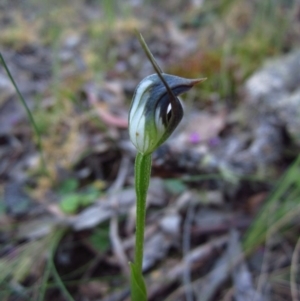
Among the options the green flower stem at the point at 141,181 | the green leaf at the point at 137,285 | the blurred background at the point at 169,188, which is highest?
the green flower stem at the point at 141,181

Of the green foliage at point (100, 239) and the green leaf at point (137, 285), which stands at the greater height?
the green leaf at point (137, 285)

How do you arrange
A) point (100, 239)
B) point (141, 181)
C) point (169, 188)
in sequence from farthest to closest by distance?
point (169, 188)
point (100, 239)
point (141, 181)

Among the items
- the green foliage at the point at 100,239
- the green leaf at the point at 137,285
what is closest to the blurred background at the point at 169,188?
the green foliage at the point at 100,239

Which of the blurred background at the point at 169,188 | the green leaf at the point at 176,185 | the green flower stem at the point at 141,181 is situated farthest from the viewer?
the green leaf at the point at 176,185

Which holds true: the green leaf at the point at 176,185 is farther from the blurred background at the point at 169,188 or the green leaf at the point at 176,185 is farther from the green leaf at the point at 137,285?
the green leaf at the point at 137,285

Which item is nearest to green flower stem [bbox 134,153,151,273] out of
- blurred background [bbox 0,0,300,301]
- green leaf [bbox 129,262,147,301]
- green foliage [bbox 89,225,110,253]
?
green leaf [bbox 129,262,147,301]

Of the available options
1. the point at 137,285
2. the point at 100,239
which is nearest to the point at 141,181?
the point at 137,285

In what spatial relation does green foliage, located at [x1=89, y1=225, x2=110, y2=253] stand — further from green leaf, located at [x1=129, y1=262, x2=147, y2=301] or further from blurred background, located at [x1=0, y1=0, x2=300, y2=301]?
green leaf, located at [x1=129, y1=262, x2=147, y2=301]

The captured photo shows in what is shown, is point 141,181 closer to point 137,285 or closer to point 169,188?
point 137,285
